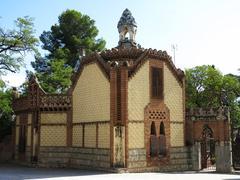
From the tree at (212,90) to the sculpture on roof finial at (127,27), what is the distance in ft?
37.6

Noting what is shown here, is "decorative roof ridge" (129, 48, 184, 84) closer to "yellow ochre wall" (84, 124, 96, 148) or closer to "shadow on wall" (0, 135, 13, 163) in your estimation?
"yellow ochre wall" (84, 124, 96, 148)

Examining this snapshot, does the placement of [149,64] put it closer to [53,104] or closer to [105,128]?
[105,128]

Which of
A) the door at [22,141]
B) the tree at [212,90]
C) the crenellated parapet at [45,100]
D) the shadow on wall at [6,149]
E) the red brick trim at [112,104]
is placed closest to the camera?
the red brick trim at [112,104]

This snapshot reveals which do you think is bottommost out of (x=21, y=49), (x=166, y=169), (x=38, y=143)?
(x=166, y=169)

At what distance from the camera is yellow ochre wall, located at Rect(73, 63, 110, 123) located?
19.8m

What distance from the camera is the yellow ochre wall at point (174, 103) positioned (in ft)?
70.0

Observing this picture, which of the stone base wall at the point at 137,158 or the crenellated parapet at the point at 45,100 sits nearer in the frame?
the stone base wall at the point at 137,158

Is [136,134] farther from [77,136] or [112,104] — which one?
[77,136]

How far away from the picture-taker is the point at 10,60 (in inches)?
963

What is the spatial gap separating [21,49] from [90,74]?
6.21 meters

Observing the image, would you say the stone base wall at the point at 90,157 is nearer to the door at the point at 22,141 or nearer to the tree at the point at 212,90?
the door at the point at 22,141

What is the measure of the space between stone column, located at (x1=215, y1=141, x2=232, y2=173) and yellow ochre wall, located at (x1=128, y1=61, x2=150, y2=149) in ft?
16.4

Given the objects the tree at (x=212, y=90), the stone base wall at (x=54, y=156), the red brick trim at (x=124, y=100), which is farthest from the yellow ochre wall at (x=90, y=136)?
the tree at (x=212, y=90)

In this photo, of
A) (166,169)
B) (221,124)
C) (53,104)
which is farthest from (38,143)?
(221,124)
